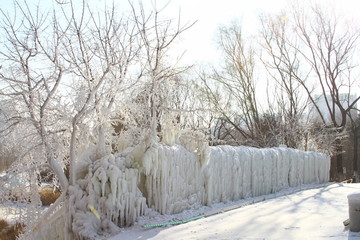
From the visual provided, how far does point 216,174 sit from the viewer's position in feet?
34.4

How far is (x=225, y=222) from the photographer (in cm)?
731

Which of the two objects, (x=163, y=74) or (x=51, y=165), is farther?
(x=163, y=74)

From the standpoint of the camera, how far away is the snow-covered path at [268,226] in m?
5.64

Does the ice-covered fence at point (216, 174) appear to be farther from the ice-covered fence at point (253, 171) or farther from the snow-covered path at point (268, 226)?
the snow-covered path at point (268, 226)

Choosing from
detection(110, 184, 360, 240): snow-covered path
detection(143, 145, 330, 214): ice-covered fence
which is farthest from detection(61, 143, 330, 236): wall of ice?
detection(110, 184, 360, 240): snow-covered path

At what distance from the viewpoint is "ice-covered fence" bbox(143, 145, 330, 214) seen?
8.58 meters

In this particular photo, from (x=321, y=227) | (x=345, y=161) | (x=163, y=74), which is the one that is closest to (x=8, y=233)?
(x=163, y=74)

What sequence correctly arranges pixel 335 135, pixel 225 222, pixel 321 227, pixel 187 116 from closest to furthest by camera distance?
1. pixel 321 227
2. pixel 225 222
3. pixel 187 116
4. pixel 335 135

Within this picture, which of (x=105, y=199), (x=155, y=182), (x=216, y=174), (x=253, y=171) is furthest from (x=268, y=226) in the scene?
(x=253, y=171)

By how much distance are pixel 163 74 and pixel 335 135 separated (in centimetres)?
1624

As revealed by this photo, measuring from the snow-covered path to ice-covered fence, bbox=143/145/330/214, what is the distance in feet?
2.12

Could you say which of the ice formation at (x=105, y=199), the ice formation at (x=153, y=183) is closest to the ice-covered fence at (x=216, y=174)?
the ice formation at (x=153, y=183)

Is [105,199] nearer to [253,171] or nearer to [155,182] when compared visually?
[155,182]

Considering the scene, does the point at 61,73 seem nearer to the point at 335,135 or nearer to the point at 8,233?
the point at 8,233
